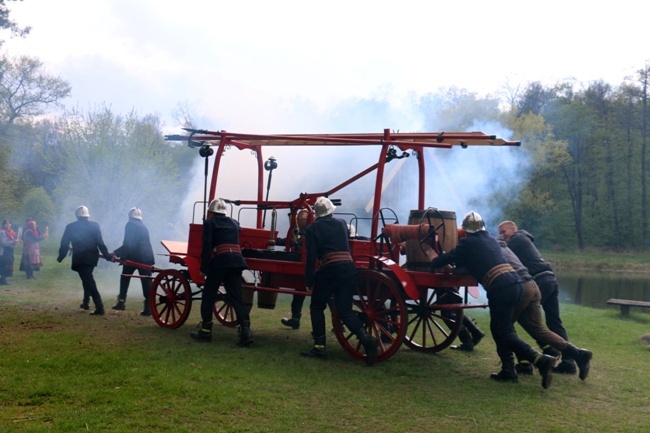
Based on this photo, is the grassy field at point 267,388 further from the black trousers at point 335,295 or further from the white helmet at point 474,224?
the white helmet at point 474,224

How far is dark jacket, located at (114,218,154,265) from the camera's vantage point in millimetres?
12312

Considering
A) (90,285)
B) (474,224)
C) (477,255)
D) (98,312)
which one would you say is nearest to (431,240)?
(474,224)

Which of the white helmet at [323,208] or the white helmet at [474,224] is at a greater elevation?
the white helmet at [323,208]

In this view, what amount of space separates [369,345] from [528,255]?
2469mm

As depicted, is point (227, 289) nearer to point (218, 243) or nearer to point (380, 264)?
point (218, 243)

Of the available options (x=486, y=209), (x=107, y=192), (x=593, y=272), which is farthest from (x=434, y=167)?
(x=593, y=272)

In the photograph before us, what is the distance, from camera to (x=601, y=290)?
25.2 m

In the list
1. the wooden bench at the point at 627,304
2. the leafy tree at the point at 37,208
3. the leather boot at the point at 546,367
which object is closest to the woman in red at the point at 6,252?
the leather boot at the point at 546,367

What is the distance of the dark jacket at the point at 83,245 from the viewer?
11.9m

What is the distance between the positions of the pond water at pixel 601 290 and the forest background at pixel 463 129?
433 cm

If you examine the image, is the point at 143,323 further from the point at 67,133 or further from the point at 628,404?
the point at 67,133

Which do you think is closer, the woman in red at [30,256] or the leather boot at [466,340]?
the leather boot at [466,340]

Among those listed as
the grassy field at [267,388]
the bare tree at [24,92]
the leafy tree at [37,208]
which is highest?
the bare tree at [24,92]

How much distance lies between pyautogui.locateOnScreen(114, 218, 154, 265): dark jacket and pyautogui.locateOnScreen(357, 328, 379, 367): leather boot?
526 centimetres
